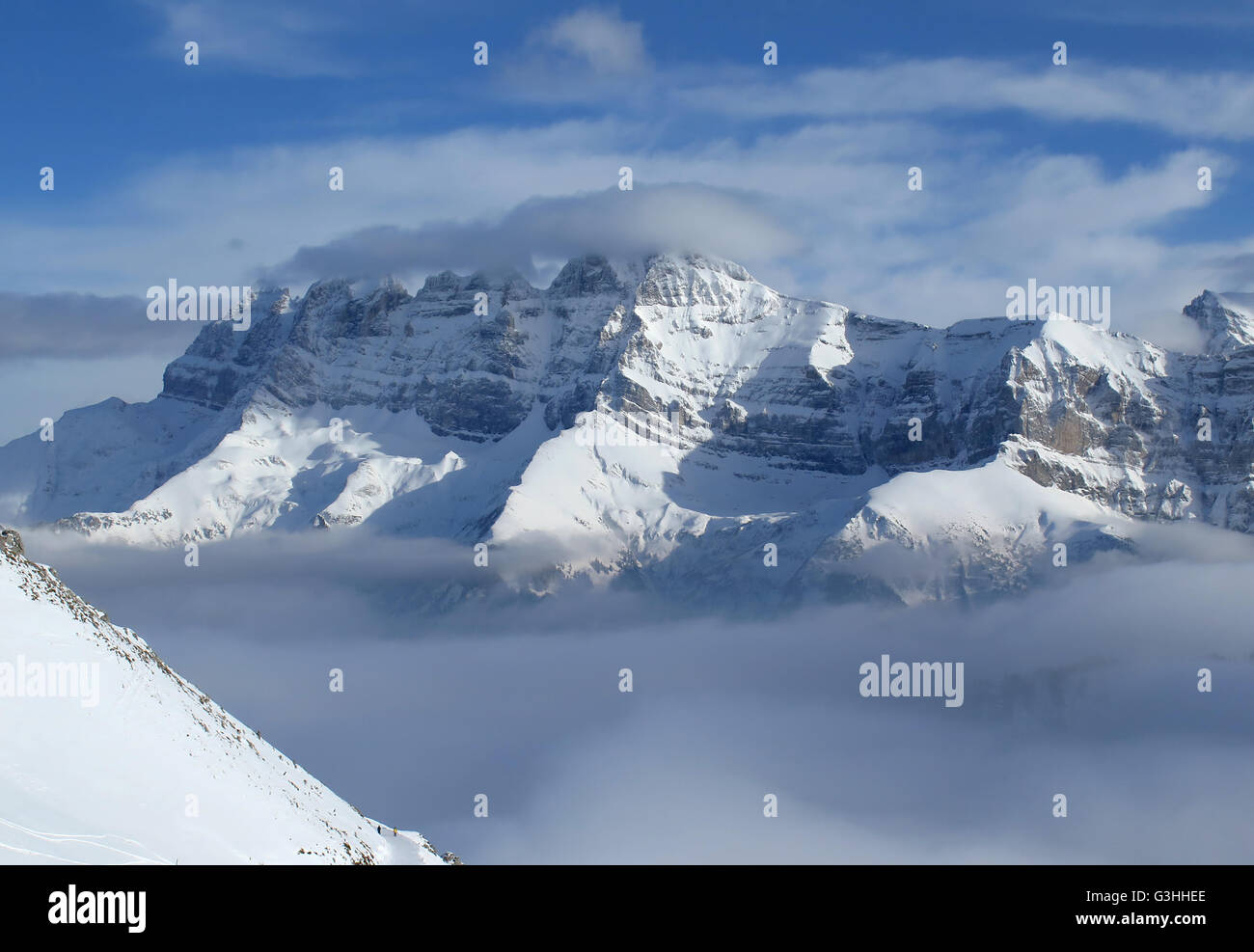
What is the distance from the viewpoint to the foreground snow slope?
76.5m

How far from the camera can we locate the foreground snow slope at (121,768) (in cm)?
7650

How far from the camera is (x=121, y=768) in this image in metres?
85.7

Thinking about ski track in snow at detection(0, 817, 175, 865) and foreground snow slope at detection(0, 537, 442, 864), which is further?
foreground snow slope at detection(0, 537, 442, 864)

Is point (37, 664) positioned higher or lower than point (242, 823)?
higher

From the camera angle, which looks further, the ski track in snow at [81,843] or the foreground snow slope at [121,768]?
the foreground snow slope at [121,768]
